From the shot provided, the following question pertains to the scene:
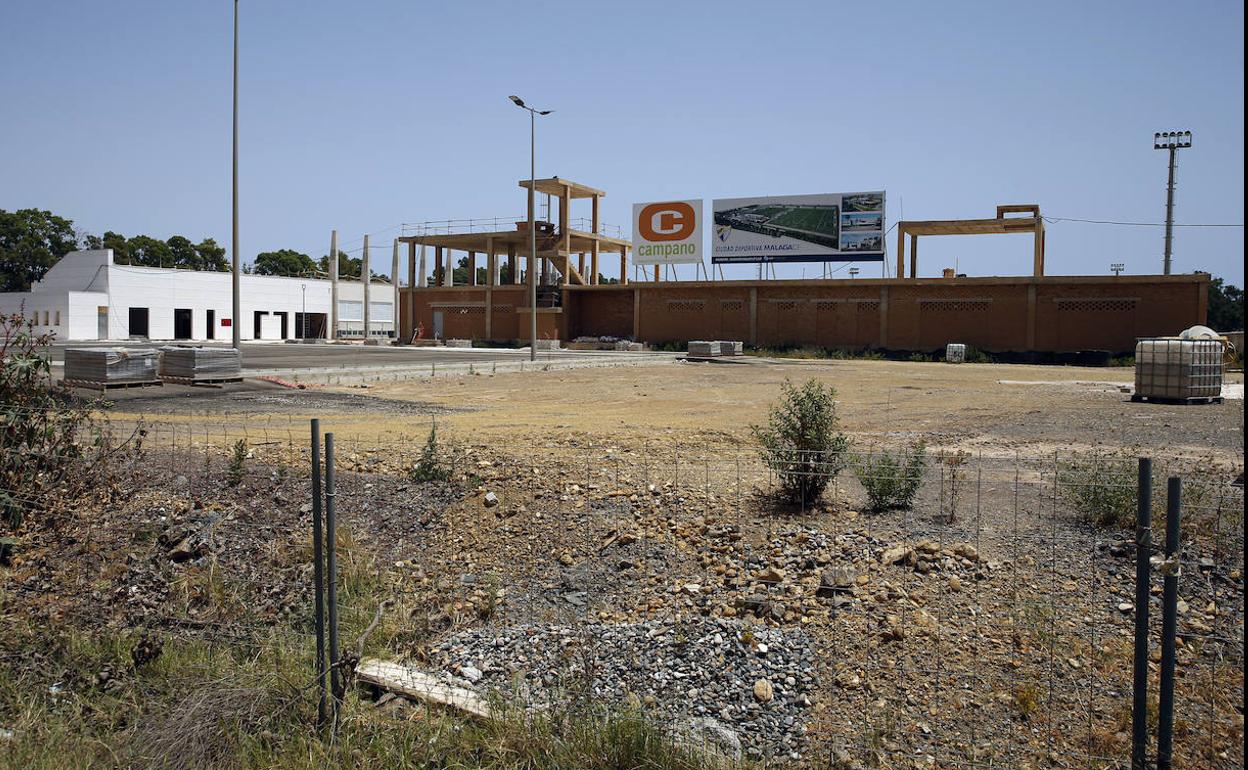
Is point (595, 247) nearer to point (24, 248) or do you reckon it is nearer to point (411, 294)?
point (411, 294)

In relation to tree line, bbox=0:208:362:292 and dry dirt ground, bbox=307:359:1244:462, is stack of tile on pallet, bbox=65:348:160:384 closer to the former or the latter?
dry dirt ground, bbox=307:359:1244:462

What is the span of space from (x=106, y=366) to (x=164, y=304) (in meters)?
58.6

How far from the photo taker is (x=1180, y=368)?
72.9ft

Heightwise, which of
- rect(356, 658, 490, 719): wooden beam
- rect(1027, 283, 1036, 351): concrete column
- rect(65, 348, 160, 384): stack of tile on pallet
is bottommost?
rect(356, 658, 490, 719): wooden beam

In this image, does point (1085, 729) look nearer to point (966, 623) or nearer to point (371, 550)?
point (966, 623)

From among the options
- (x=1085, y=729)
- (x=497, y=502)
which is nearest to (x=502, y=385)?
(x=497, y=502)

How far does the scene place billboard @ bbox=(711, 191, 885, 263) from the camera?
59.9 metres

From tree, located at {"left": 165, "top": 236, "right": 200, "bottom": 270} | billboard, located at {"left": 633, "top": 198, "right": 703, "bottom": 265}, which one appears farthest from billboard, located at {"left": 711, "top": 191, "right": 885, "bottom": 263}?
tree, located at {"left": 165, "top": 236, "right": 200, "bottom": 270}

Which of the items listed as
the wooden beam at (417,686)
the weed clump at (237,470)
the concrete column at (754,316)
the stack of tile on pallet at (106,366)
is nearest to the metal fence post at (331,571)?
the wooden beam at (417,686)

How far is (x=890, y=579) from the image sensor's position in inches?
280

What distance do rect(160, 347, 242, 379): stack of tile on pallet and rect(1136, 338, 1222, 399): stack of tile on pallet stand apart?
23.9 meters

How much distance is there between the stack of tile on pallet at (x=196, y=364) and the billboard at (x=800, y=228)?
4339 cm

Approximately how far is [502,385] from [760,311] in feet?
110

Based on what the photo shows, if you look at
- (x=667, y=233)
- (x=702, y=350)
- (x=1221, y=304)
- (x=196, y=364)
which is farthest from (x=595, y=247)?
(x=1221, y=304)
